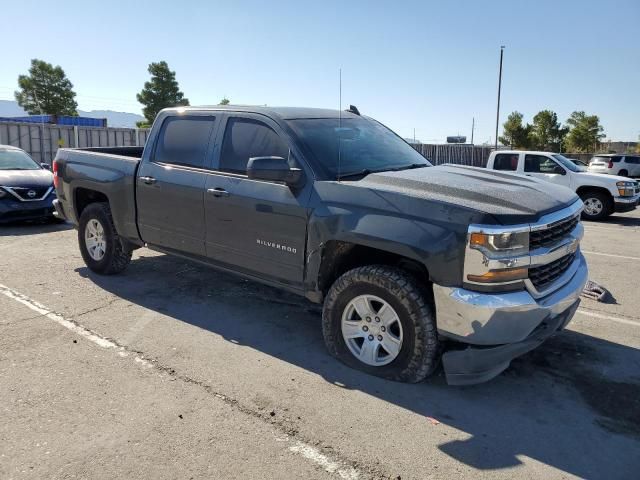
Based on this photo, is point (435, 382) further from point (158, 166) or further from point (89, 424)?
point (158, 166)

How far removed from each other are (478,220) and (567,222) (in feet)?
3.33

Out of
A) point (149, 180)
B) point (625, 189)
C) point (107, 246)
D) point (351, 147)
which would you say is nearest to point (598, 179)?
point (625, 189)

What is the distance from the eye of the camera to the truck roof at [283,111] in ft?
14.5

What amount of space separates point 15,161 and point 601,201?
43.5ft

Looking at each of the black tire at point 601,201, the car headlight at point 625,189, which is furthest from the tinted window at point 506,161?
the car headlight at point 625,189

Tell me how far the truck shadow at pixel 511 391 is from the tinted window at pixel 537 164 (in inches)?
381

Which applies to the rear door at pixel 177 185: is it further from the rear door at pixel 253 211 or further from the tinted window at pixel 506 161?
the tinted window at pixel 506 161

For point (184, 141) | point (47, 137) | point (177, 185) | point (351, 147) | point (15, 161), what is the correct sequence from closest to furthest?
point (351, 147) < point (177, 185) < point (184, 141) < point (15, 161) < point (47, 137)

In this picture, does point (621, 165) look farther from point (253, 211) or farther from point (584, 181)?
point (253, 211)

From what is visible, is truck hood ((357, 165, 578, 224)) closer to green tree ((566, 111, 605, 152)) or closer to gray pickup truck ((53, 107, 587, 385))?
gray pickup truck ((53, 107, 587, 385))

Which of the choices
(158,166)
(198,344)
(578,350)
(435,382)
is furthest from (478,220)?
(158,166)

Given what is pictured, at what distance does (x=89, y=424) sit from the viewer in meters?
3.06

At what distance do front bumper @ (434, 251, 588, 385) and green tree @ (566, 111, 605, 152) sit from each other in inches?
2086

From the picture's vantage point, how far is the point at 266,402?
3.34m
